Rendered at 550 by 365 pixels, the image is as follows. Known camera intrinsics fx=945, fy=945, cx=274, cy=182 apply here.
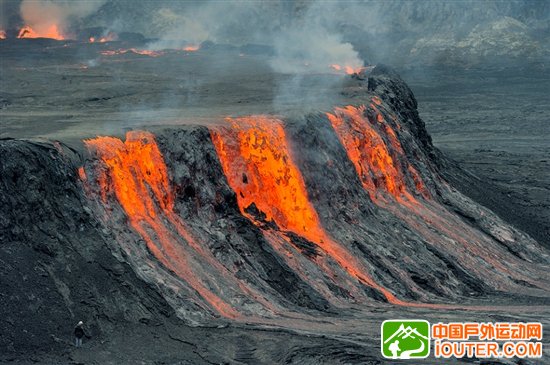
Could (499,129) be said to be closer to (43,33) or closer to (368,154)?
(43,33)

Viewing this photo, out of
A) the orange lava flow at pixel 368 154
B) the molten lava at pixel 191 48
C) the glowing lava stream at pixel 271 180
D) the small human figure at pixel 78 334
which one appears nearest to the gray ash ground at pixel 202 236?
the small human figure at pixel 78 334

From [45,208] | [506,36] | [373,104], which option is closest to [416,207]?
[373,104]

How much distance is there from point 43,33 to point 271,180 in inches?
2808

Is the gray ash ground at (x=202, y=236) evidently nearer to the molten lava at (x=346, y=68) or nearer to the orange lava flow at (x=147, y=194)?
the orange lava flow at (x=147, y=194)

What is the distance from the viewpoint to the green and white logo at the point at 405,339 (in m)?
24.9

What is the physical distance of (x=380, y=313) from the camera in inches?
1208

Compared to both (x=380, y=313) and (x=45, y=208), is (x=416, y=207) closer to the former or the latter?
(x=380, y=313)

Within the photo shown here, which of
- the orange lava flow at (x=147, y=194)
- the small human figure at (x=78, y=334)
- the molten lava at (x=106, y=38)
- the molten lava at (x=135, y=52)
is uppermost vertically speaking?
the molten lava at (x=106, y=38)

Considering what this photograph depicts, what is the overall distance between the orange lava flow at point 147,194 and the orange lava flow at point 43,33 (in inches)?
2672

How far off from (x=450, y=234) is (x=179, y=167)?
557 inches

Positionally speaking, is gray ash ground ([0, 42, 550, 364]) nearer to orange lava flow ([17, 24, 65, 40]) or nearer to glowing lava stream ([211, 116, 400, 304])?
glowing lava stream ([211, 116, 400, 304])

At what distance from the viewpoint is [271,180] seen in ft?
122

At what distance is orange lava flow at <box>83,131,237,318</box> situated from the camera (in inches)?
→ 1154

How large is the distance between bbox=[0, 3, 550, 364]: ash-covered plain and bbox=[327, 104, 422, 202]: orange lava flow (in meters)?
0.11
